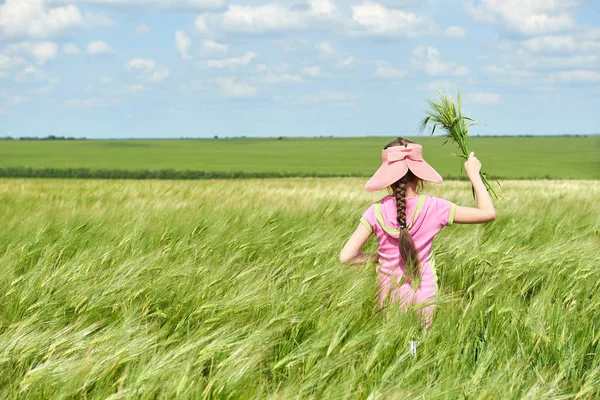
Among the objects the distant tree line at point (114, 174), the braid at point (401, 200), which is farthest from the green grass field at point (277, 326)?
the distant tree line at point (114, 174)

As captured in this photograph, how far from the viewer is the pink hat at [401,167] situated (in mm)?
2895

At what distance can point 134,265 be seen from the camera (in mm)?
3084

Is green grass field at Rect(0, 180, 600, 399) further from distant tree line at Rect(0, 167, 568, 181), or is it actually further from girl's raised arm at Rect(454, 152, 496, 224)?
distant tree line at Rect(0, 167, 568, 181)

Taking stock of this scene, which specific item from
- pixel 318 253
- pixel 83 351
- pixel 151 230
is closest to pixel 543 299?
pixel 318 253

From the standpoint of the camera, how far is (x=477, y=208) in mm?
2996

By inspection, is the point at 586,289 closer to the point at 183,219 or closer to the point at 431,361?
the point at 431,361

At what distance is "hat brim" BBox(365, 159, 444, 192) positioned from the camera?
2.89m

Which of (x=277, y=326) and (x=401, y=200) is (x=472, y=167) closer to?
(x=401, y=200)

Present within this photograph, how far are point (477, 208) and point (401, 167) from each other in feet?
1.34

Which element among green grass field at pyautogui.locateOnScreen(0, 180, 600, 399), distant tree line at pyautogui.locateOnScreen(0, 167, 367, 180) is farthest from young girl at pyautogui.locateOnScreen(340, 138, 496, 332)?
distant tree line at pyautogui.locateOnScreen(0, 167, 367, 180)

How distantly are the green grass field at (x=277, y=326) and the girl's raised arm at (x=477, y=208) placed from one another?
13.0 inches

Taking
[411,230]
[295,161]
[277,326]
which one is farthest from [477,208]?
[295,161]

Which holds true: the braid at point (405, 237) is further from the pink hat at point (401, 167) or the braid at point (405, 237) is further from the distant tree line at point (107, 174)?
the distant tree line at point (107, 174)

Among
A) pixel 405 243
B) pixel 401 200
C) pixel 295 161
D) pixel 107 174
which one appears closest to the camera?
pixel 405 243
